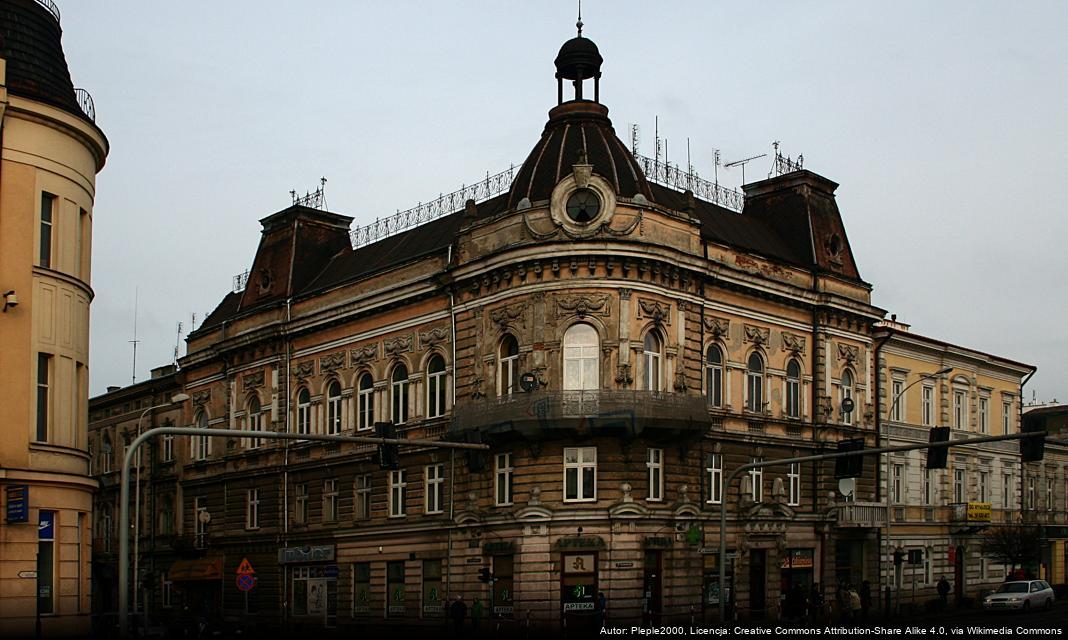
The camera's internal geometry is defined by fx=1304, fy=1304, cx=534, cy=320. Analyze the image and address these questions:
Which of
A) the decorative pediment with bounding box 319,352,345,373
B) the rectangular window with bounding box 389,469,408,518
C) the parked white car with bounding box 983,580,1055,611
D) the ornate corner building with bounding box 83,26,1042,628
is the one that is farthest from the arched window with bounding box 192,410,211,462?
the parked white car with bounding box 983,580,1055,611

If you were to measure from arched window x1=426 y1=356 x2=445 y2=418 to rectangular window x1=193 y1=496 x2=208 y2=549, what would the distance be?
61.1ft

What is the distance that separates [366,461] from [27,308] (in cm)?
2168

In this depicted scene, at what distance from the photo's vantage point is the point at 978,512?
6059 centimetres

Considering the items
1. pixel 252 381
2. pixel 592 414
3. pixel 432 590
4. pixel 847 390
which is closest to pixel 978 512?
pixel 847 390

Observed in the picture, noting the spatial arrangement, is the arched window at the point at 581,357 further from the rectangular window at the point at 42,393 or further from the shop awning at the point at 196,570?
the shop awning at the point at 196,570

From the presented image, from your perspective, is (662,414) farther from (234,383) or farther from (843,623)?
(234,383)

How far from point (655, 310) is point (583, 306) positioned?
2710mm

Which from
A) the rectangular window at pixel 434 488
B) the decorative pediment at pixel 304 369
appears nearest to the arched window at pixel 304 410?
the decorative pediment at pixel 304 369

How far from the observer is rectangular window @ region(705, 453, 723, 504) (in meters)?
47.3

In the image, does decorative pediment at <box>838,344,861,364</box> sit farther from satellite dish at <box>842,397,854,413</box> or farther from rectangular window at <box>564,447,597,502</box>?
rectangular window at <box>564,447,597,502</box>

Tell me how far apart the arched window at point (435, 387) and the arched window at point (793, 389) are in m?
13.7

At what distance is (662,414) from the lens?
143 ft

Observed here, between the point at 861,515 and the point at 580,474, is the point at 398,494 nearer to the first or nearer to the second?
the point at 580,474

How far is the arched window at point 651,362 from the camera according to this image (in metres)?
44.8
